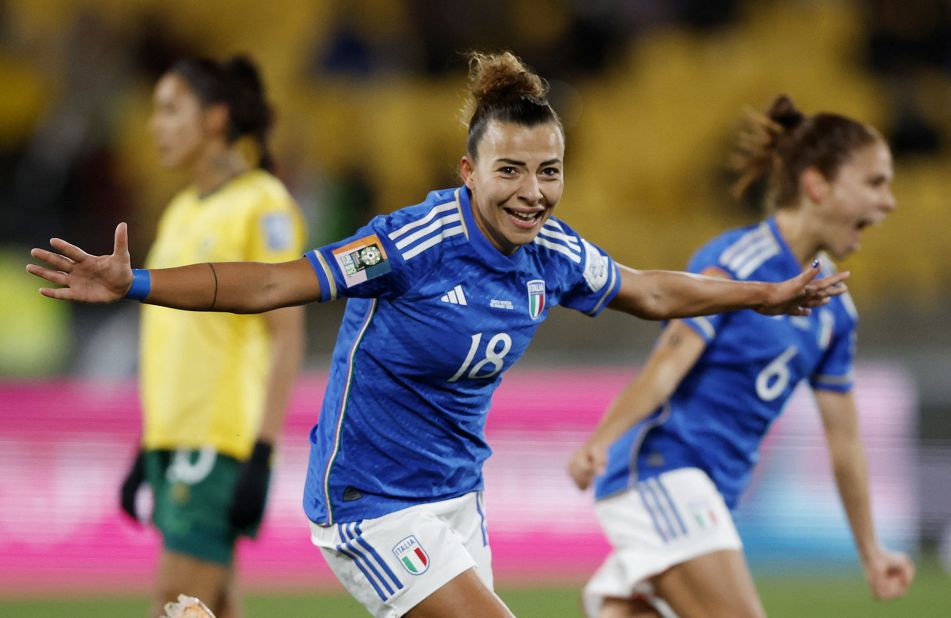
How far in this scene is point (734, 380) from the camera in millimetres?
4848

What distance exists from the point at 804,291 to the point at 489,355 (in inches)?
37.0

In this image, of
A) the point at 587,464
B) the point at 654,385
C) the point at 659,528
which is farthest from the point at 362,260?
the point at 659,528

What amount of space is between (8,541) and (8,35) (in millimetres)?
5848

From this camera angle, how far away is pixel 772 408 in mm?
4922

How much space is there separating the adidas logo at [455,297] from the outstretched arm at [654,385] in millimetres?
986

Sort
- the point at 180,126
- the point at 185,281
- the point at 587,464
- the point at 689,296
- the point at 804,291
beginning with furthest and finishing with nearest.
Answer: the point at 180,126 → the point at 587,464 → the point at 689,296 → the point at 804,291 → the point at 185,281

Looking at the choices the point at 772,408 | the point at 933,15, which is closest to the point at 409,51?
the point at 933,15

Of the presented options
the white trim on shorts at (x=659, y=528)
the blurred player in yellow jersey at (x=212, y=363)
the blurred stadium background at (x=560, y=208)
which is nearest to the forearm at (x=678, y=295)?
the white trim on shorts at (x=659, y=528)

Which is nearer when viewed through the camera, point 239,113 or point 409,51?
point 239,113

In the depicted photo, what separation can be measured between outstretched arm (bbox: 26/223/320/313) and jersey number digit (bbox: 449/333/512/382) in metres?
0.44

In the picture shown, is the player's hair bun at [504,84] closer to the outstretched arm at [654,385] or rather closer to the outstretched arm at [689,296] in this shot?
the outstretched arm at [689,296]

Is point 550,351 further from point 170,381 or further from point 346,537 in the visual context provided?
point 346,537

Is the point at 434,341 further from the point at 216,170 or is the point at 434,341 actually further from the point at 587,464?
the point at 216,170

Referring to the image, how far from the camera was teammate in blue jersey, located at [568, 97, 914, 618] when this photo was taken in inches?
185
